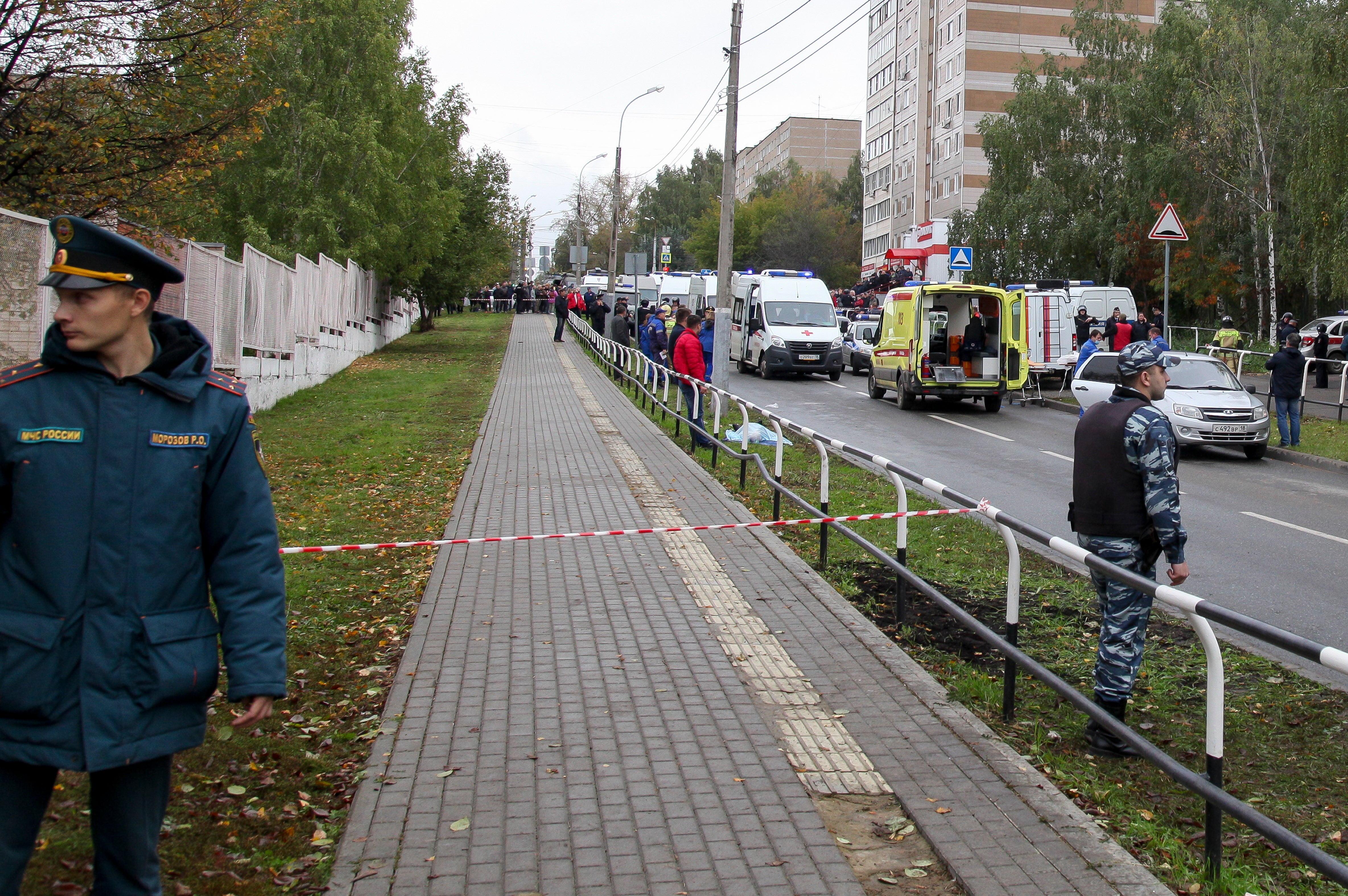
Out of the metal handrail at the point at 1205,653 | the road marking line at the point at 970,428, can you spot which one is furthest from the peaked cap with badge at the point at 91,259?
the road marking line at the point at 970,428

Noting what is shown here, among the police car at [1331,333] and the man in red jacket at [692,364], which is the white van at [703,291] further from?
the man in red jacket at [692,364]

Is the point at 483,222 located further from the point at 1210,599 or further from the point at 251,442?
the point at 251,442

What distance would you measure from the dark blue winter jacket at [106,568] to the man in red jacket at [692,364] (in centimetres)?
1289

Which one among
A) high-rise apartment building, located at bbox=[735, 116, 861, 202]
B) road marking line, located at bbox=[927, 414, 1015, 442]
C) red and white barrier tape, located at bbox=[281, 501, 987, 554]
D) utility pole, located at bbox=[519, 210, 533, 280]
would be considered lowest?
red and white barrier tape, located at bbox=[281, 501, 987, 554]

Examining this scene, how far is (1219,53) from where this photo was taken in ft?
130

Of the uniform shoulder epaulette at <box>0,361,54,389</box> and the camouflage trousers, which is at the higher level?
the uniform shoulder epaulette at <box>0,361,54,389</box>

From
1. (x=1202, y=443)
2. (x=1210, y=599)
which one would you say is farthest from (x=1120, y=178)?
(x=1210, y=599)

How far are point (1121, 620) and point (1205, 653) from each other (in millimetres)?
397

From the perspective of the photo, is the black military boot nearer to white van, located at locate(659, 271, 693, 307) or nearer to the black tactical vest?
the black tactical vest

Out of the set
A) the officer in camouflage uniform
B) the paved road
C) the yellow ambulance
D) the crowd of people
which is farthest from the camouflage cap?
the yellow ambulance

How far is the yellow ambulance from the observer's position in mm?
23219

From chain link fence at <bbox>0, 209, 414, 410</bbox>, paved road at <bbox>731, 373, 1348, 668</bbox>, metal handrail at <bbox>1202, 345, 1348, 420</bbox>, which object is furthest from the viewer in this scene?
metal handrail at <bbox>1202, 345, 1348, 420</bbox>

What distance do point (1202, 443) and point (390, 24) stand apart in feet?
85.8

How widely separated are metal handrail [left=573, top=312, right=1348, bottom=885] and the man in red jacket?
842 centimetres
